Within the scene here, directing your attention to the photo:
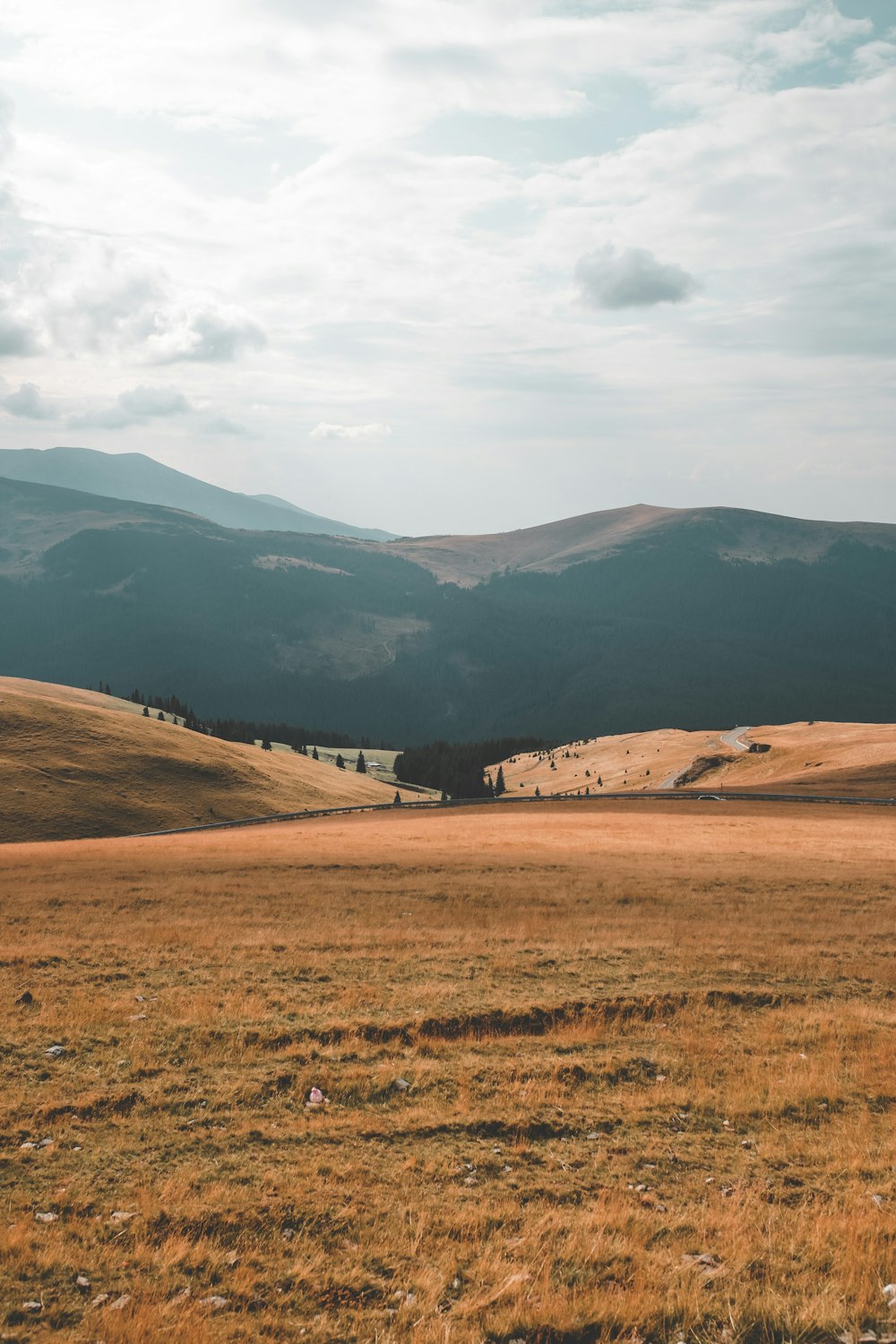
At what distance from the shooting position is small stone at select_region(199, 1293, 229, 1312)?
29.3 ft

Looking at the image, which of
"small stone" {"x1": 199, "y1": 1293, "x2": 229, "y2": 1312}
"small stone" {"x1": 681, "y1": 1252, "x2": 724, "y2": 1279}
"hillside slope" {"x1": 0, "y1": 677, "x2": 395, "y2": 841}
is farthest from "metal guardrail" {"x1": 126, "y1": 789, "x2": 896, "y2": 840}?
"small stone" {"x1": 681, "y1": 1252, "x2": 724, "y2": 1279}

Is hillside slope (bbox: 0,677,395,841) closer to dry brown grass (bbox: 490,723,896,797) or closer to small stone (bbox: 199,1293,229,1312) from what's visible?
dry brown grass (bbox: 490,723,896,797)

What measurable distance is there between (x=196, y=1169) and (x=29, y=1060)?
565 cm

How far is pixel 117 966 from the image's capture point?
21.6 meters

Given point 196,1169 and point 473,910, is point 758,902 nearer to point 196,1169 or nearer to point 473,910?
point 473,910

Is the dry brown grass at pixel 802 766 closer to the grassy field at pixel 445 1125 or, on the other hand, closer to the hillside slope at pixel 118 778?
the hillside slope at pixel 118 778

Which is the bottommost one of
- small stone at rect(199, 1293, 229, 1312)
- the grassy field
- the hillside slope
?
the hillside slope

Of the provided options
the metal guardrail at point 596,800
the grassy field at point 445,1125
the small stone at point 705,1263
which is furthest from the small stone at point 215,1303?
the metal guardrail at point 596,800

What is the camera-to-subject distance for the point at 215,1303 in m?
9.00

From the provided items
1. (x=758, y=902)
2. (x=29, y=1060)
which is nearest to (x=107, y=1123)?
(x=29, y=1060)

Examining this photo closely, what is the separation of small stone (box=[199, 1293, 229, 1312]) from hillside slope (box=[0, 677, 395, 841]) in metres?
99.7

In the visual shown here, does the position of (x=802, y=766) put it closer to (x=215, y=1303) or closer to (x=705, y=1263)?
(x=705, y=1263)

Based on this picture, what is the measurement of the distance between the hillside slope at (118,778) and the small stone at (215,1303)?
99.7 m

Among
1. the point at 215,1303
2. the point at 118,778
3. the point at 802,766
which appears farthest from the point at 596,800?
Result: the point at 215,1303
